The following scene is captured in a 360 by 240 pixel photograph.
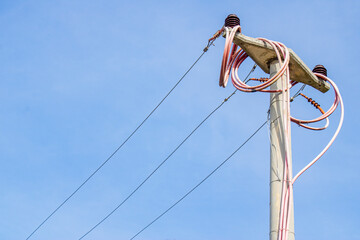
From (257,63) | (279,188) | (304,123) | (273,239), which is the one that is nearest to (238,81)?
(257,63)

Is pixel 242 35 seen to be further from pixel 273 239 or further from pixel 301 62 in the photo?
pixel 273 239

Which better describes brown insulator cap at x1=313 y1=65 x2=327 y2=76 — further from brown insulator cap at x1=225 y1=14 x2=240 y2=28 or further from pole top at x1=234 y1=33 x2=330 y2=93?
brown insulator cap at x1=225 y1=14 x2=240 y2=28

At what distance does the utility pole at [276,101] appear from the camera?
949 centimetres

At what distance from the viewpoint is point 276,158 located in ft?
32.4

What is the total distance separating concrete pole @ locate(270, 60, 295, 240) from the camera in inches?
368

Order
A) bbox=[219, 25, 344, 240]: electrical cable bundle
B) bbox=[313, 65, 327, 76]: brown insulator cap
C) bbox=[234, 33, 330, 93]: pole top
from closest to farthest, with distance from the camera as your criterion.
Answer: bbox=[219, 25, 344, 240]: electrical cable bundle, bbox=[234, 33, 330, 93]: pole top, bbox=[313, 65, 327, 76]: brown insulator cap

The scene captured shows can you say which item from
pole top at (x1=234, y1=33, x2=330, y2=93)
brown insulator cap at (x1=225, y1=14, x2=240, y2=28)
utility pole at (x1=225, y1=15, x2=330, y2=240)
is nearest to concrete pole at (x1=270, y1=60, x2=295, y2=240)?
utility pole at (x1=225, y1=15, x2=330, y2=240)

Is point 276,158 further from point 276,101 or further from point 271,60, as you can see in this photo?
point 271,60

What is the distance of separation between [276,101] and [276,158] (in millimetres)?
1147

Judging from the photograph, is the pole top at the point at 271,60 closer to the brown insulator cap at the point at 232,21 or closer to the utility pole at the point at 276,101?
the utility pole at the point at 276,101

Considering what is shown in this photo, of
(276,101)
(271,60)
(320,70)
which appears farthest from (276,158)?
(320,70)

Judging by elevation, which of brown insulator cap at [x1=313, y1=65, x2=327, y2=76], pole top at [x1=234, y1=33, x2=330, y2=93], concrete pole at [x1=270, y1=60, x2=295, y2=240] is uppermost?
brown insulator cap at [x1=313, y1=65, x2=327, y2=76]

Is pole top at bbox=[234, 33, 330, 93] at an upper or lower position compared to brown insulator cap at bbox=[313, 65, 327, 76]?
lower

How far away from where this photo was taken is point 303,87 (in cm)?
1184
